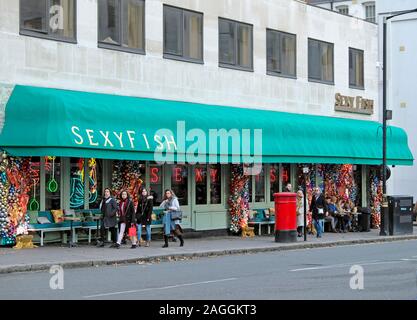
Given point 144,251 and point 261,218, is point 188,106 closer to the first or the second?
point 261,218

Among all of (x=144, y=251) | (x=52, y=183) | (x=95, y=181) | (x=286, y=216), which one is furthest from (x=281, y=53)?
(x=144, y=251)

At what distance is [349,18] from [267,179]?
30.3ft

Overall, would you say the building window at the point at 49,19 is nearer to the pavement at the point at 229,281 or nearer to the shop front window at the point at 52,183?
the shop front window at the point at 52,183

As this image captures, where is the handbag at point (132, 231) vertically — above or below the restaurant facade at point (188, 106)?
below

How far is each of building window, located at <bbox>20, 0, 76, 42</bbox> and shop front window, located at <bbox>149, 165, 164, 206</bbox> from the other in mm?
4929

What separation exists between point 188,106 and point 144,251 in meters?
5.97

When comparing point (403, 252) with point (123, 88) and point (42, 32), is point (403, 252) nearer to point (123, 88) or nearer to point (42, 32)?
point (123, 88)

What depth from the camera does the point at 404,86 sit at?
46031 millimetres

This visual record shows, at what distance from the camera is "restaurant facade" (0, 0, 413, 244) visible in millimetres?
20156

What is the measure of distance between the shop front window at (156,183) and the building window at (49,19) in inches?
194

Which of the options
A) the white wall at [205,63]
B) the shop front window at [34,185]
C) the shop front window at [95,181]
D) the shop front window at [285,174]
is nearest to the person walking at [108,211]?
the shop front window at [95,181]

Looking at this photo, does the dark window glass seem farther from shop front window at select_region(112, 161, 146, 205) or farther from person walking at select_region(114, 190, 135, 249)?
person walking at select_region(114, 190, 135, 249)

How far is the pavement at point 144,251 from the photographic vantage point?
1745 centimetres
